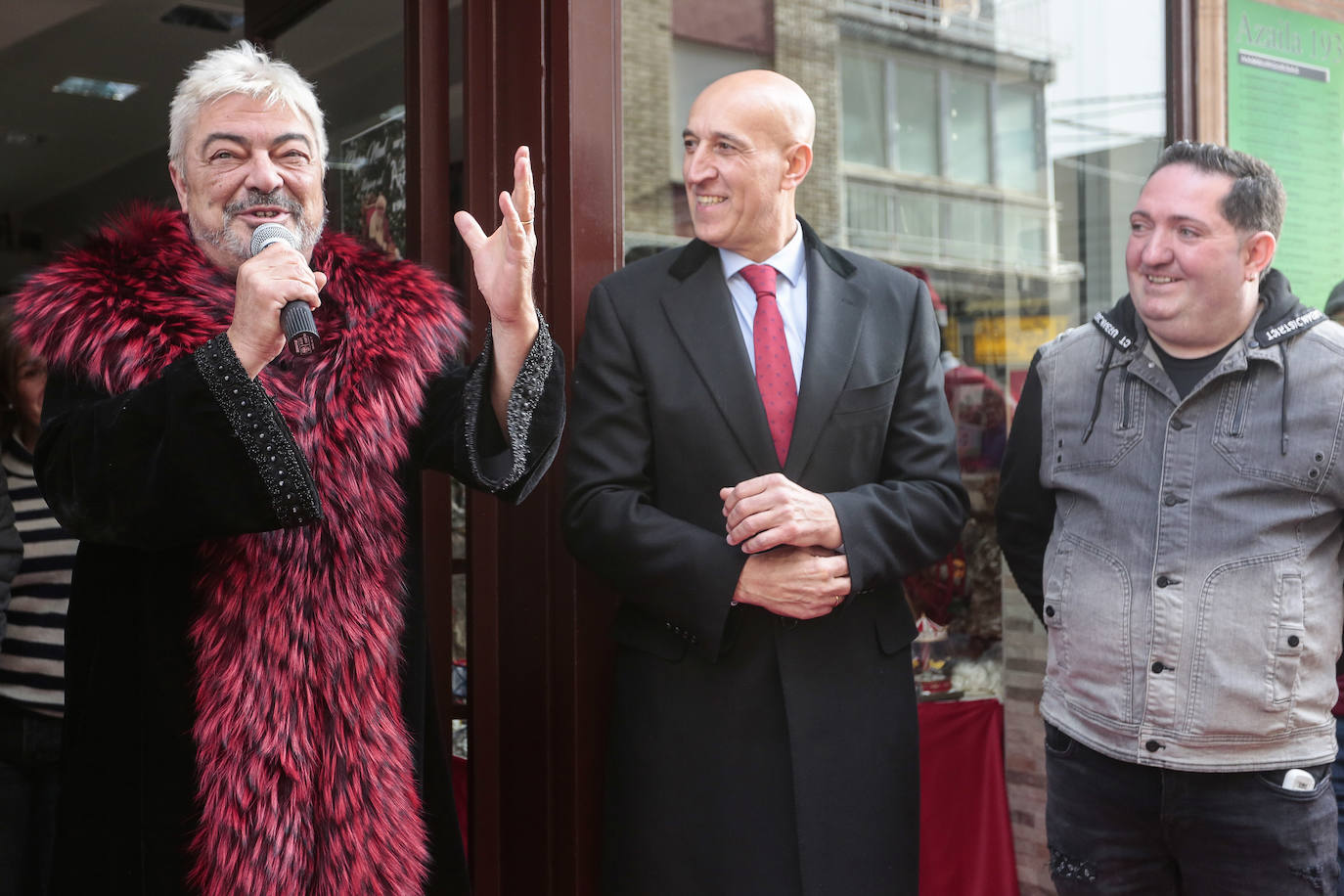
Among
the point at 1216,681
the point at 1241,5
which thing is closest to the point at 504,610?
the point at 1216,681

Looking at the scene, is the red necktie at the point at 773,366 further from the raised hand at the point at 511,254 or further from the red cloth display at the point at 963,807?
the red cloth display at the point at 963,807

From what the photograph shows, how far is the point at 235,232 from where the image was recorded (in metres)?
1.98

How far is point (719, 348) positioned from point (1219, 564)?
103cm

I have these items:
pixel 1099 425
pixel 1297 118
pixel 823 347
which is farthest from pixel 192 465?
pixel 1297 118

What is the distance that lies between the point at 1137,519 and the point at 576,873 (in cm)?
139

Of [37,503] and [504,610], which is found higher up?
[37,503]

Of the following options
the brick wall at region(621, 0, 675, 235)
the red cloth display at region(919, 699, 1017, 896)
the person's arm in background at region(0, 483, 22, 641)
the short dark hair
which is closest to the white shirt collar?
the brick wall at region(621, 0, 675, 235)

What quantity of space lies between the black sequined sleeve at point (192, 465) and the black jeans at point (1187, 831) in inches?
A: 63.0

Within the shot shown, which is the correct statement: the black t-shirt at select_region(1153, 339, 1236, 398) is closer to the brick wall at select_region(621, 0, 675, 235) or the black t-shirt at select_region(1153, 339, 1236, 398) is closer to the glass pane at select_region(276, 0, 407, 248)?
the brick wall at select_region(621, 0, 675, 235)

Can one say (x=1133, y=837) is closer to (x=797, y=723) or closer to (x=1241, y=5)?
(x=797, y=723)

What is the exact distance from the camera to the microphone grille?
1852 millimetres

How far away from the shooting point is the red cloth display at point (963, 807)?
10.6 ft

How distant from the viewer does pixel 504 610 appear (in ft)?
9.30

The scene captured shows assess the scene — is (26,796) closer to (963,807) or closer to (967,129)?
(963,807)
